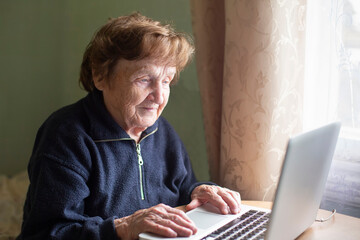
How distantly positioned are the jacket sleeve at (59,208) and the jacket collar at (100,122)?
0.45ft

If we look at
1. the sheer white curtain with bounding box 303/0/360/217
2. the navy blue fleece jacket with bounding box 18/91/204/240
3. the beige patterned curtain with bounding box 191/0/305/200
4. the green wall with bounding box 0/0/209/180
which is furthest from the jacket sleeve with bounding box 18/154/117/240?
the green wall with bounding box 0/0/209/180

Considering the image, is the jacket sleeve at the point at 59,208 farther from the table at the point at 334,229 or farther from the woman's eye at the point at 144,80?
the table at the point at 334,229

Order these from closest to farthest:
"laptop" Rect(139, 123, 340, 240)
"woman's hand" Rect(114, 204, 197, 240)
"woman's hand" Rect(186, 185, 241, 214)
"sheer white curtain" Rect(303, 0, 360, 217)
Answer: "laptop" Rect(139, 123, 340, 240), "woman's hand" Rect(114, 204, 197, 240), "woman's hand" Rect(186, 185, 241, 214), "sheer white curtain" Rect(303, 0, 360, 217)

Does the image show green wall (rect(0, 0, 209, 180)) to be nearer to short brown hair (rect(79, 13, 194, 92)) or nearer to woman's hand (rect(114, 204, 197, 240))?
short brown hair (rect(79, 13, 194, 92))

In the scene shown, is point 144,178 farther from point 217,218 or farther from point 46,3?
point 46,3

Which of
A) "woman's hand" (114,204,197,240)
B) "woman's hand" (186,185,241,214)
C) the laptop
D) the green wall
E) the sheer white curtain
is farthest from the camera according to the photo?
the green wall

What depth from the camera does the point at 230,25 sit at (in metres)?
1.47

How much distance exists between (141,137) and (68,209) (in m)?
0.35

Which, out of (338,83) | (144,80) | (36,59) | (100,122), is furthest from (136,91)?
(36,59)

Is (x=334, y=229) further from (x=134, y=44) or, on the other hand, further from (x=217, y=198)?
(x=134, y=44)

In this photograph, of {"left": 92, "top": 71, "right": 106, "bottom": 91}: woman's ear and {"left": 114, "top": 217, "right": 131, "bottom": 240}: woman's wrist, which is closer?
{"left": 114, "top": 217, "right": 131, "bottom": 240}: woman's wrist

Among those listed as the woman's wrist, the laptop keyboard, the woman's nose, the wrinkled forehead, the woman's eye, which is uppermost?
the wrinkled forehead

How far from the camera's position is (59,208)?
3.97 ft

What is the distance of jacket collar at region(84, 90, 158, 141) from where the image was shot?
1.37m
